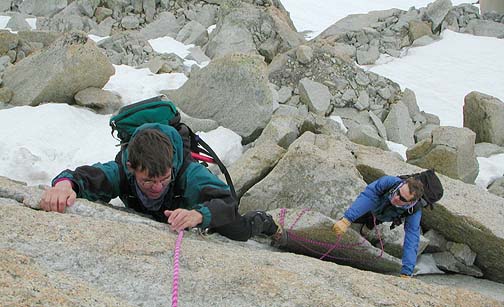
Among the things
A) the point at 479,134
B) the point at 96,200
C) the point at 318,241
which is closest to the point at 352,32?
the point at 479,134

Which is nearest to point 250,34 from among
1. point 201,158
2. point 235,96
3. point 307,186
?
point 235,96

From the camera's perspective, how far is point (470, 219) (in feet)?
24.0

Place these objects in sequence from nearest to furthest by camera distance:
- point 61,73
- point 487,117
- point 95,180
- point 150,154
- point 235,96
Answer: point 150,154, point 95,180, point 61,73, point 235,96, point 487,117

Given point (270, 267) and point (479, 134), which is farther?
point (479, 134)

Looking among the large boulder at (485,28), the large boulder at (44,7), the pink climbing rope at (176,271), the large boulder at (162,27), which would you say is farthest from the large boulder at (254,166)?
the large boulder at (485,28)

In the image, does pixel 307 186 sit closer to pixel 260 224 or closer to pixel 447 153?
pixel 260 224

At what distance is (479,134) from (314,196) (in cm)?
1015

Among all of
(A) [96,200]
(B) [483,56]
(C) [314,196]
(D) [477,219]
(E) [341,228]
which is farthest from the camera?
(B) [483,56]

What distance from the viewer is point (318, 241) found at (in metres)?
6.98

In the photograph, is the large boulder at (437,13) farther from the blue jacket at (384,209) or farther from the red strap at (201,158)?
the red strap at (201,158)

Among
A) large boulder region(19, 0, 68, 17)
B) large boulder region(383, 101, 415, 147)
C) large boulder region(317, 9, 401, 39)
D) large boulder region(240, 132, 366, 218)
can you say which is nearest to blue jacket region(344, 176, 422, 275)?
large boulder region(240, 132, 366, 218)

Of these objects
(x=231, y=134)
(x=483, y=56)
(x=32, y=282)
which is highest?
(x=32, y=282)

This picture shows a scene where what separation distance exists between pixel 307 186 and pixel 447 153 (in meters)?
4.73

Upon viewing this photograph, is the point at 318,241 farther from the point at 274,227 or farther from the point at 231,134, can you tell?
the point at 231,134
